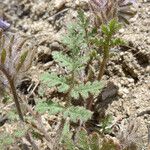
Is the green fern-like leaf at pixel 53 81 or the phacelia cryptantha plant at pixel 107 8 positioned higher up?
the phacelia cryptantha plant at pixel 107 8

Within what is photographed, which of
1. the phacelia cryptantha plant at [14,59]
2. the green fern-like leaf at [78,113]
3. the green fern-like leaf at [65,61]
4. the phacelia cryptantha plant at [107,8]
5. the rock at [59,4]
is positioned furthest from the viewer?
the rock at [59,4]

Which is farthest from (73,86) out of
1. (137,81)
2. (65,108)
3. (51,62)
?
(51,62)

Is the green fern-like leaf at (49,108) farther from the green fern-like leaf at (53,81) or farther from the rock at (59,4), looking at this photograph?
the rock at (59,4)

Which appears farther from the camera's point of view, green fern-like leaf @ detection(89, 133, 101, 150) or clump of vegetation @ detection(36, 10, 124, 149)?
clump of vegetation @ detection(36, 10, 124, 149)

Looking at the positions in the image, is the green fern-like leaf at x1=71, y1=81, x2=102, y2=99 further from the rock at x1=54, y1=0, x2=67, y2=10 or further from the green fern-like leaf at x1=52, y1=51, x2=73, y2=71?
the rock at x1=54, y1=0, x2=67, y2=10

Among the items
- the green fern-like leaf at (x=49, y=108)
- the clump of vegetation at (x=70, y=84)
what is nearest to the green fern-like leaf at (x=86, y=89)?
the clump of vegetation at (x=70, y=84)

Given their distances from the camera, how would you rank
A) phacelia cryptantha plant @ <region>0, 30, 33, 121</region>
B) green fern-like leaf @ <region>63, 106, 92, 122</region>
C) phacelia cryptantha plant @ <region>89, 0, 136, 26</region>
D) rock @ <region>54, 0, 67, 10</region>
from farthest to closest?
rock @ <region>54, 0, 67, 10</region> < phacelia cryptantha plant @ <region>89, 0, 136, 26</region> < green fern-like leaf @ <region>63, 106, 92, 122</region> < phacelia cryptantha plant @ <region>0, 30, 33, 121</region>

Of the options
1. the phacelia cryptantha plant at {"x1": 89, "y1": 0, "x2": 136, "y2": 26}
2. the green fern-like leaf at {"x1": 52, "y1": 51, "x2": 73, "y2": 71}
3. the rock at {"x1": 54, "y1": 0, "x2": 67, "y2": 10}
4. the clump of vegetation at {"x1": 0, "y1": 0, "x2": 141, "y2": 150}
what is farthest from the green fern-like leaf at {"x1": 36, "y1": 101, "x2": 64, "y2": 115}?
the rock at {"x1": 54, "y1": 0, "x2": 67, "y2": 10}

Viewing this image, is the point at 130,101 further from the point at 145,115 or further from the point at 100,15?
the point at 100,15

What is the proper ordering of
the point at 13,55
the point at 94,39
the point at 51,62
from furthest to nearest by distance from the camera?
1. the point at 51,62
2. the point at 94,39
3. the point at 13,55

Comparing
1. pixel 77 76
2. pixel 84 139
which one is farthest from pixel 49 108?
pixel 77 76

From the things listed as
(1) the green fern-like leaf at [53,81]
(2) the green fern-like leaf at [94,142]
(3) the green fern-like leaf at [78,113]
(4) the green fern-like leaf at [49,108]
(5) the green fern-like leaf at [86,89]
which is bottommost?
(2) the green fern-like leaf at [94,142]
